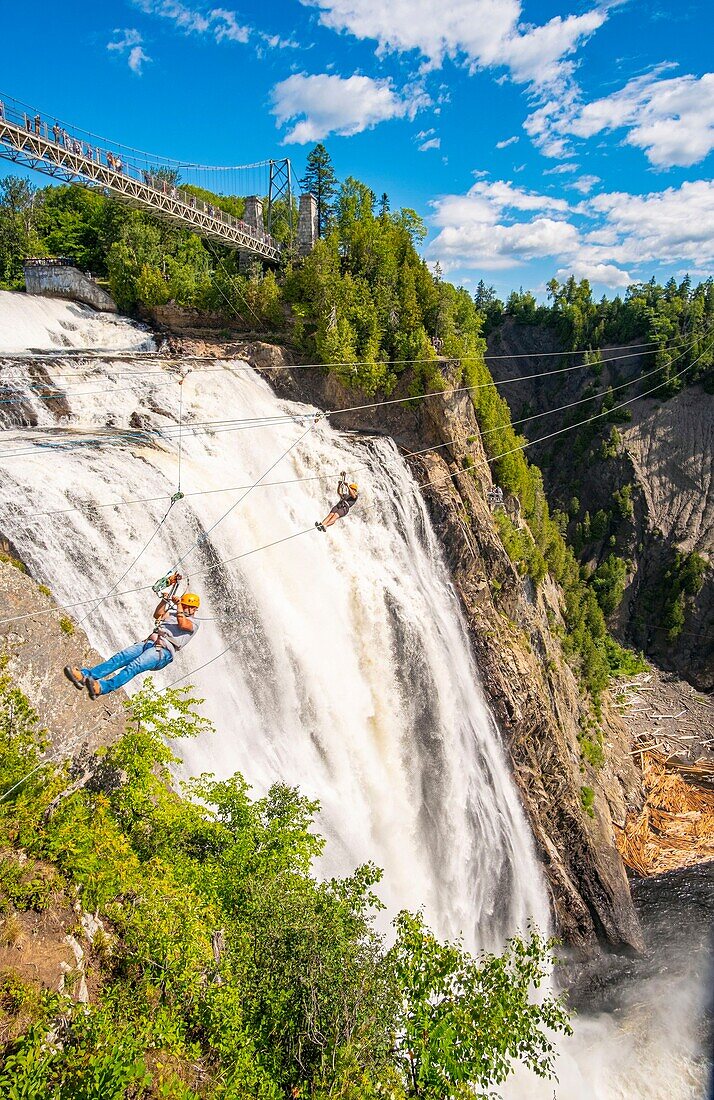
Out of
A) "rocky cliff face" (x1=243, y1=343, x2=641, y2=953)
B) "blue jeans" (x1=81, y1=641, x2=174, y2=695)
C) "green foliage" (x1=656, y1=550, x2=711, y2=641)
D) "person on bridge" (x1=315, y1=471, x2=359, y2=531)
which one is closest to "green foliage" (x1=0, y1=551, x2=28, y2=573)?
"blue jeans" (x1=81, y1=641, x2=174, y2=695)

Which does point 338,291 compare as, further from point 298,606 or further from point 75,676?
point 75,676

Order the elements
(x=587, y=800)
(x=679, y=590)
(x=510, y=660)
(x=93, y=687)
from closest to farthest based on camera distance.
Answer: (x=93, y=687) → (x=510, y=660) → (x=587, y=800) → (x=679, y=590)

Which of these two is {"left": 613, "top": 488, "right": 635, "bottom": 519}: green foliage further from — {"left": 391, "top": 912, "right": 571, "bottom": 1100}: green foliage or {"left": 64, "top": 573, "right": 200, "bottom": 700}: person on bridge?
{"left": 64, "top": 573, "right": 200, "bottom": 700}: person on bridge

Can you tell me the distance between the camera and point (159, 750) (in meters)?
10.3

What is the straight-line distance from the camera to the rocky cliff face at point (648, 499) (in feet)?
167

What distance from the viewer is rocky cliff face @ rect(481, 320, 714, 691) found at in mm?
50969

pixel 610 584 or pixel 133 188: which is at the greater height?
pixel 133 188

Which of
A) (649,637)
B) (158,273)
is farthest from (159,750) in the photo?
(649,637)

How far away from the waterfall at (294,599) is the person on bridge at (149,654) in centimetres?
206

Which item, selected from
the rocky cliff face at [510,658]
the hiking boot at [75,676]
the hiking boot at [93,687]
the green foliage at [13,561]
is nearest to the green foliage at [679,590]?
the rocky cliff face at [510,658]

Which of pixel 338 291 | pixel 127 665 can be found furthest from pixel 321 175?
pixel 127 665

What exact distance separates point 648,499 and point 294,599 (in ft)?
162

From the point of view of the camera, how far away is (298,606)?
17.9 metres

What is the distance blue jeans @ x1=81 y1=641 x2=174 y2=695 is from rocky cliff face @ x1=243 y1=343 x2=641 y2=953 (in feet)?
53.5
